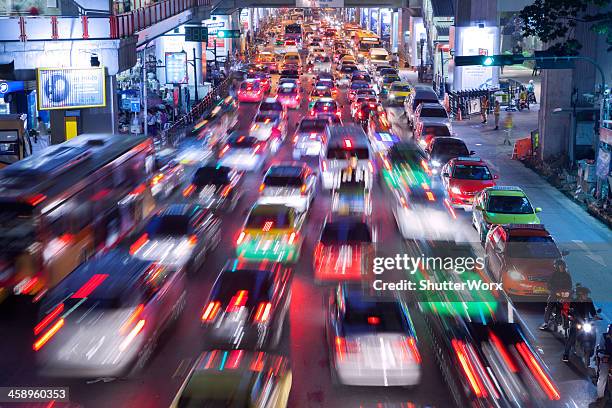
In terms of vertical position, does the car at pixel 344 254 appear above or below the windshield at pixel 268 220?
below

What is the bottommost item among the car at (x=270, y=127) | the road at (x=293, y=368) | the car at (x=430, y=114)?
the road at (x=293, y=368)

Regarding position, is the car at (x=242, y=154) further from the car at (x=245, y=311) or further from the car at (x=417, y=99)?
the car at (x=245, y=311)

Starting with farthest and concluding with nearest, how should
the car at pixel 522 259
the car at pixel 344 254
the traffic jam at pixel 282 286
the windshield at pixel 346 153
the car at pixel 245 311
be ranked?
the windshield at pixel 346 153, the car at pixel 344 254, the car at pixel 522 259, the car at pixel 245 311, the traffic jam at pixel 282 286

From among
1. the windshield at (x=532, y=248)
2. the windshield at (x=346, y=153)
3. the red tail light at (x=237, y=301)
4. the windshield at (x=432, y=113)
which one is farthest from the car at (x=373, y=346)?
the windshield at (x=432, y=113)

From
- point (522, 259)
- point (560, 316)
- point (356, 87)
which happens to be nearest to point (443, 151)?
point (522, 259)

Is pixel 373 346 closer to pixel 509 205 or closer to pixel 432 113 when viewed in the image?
pixel 509 205

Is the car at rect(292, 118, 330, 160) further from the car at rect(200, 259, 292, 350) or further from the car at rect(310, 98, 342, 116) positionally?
the car at rect(200, 259, 292, 350)

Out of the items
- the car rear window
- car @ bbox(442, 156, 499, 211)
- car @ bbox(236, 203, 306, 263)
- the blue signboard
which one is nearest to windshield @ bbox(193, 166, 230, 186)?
car @ bbox(236, 203, 306, 263)
